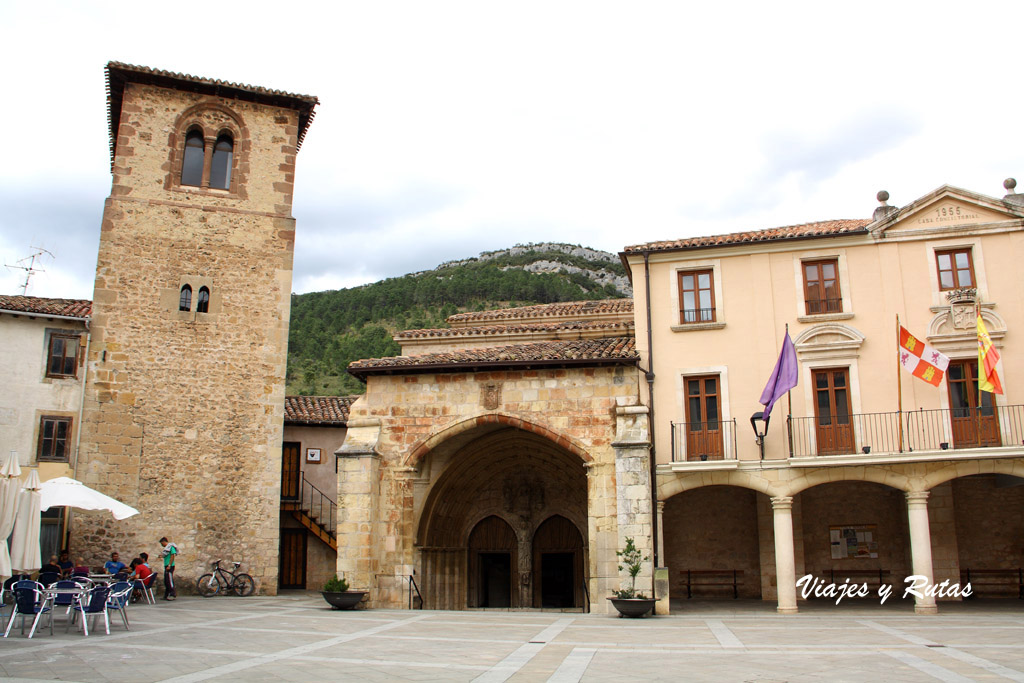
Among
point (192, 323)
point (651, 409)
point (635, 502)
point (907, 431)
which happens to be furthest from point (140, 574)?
point (907, 431)

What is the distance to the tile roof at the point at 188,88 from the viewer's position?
2312cm

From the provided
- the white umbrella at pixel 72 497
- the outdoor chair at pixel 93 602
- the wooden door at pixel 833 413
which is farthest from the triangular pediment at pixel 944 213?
the white umbrella at pixel 72 497

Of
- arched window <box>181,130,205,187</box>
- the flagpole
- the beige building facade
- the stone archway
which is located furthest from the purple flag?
arched window <box>181,130,205,187</box>

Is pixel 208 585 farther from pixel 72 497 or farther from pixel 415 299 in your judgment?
pixel 415 299

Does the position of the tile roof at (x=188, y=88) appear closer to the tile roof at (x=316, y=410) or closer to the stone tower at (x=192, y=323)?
the stone tower at (x=192, y=323)

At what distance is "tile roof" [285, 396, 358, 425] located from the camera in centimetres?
2683

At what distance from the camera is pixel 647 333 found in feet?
67.6

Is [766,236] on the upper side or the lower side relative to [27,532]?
upper

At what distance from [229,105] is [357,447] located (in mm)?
11334

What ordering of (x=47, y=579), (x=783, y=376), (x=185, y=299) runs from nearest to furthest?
(x=47, y=579) → (x=783, y=376) → (x=185, y=299)

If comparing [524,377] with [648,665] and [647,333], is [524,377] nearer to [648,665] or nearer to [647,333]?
[647,333]

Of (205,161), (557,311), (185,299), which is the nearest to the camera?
(185,299)

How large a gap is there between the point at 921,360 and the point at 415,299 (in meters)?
47.3

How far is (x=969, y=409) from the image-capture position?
18500 mm
